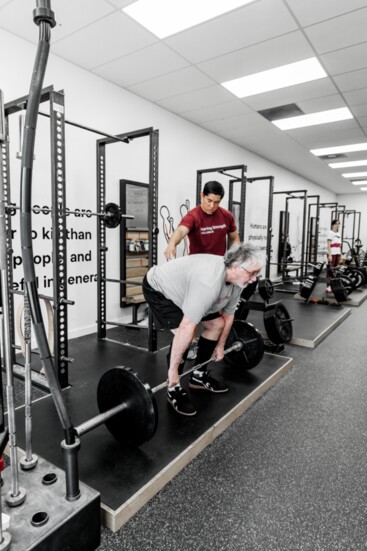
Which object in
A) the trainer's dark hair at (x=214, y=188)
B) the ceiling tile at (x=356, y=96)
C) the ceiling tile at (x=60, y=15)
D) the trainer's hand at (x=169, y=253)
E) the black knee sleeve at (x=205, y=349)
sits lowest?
the black knee sleeve at (x=205, y=349)

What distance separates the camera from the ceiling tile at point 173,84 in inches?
142

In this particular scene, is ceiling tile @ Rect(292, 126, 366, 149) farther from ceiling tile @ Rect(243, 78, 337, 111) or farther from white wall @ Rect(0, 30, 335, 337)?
white wall @ Rect(0, 30, 335, 337)

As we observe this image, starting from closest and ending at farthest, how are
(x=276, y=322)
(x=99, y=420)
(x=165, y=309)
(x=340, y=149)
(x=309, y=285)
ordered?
(x=99, y=420), (x=165, y=309), (x=276, y=322), (x=309, y=285), (x=340, y=149)

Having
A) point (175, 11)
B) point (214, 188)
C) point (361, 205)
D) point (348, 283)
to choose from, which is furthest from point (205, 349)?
point (361, 205)

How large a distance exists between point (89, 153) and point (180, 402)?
104 inches

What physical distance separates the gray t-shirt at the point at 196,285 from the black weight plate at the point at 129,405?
1.46 feet

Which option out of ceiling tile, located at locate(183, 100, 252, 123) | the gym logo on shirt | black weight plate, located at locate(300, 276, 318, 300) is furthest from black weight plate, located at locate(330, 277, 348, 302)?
the gym logo on shirt

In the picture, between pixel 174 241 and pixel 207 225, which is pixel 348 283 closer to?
pixel 207 225

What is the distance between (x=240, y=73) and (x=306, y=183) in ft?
22.9

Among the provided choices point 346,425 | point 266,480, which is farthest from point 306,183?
point 266,480

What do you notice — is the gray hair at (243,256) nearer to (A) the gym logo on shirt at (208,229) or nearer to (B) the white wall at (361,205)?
(A) the gym logo on shirt at (208,229)

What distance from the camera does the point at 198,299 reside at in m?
1.82

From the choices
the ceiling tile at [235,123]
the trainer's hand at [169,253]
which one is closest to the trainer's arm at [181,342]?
the trainer's hand at [169,253]

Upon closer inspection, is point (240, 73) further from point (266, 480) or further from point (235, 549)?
point (235, 549)
